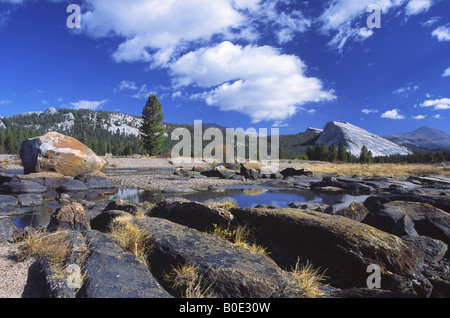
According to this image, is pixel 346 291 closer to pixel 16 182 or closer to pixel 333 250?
pixel 333 250

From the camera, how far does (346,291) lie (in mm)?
3898

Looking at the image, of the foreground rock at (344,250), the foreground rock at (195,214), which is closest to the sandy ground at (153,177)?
the foreground rock at (195,214)

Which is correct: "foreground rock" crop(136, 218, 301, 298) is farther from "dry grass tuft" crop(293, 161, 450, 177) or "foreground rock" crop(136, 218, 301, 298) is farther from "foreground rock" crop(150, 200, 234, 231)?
"dry grass tuft" crop(293, 161, 450, 177)

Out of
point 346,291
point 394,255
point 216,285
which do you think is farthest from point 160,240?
point 394,255

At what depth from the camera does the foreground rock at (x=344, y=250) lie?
4.86 meters

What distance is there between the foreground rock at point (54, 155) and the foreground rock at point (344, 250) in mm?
19632

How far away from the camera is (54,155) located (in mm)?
19719

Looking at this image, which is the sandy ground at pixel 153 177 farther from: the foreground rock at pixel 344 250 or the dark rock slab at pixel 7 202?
the foreground rock at pixel 344 250

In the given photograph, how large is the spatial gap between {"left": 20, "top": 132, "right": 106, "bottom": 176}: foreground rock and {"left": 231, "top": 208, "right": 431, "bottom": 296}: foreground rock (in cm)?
1963

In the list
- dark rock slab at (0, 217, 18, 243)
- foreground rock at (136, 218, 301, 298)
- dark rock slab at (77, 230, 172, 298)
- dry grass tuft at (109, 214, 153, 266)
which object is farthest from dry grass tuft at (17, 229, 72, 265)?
dark rock slab at (0, 217, 18, 243)

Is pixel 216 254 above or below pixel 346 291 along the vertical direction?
above

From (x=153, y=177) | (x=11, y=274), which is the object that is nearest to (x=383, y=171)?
(x=153, y=177)

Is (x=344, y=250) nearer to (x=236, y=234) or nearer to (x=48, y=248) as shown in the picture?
(x=236, y=234)
